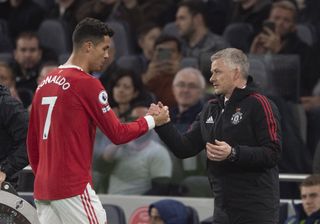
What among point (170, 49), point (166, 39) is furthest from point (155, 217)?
point (166, 39)

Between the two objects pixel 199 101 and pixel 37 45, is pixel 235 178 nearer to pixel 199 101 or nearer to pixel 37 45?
pixel 199 101

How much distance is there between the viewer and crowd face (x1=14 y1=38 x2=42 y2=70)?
13.6 m

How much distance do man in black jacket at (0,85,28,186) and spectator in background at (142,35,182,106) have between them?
4326mm

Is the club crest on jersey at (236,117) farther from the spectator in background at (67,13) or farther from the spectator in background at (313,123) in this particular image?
the spectator in background at (67,13)

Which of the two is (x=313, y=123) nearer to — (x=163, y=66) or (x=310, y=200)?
(x=163, y=66)

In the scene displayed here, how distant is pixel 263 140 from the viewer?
7.82 meters

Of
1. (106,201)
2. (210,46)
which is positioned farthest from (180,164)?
(210,46)

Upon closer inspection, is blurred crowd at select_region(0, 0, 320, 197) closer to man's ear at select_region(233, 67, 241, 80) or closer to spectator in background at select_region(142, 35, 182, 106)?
spectator in background at select_region(142, 35, 182, 106)

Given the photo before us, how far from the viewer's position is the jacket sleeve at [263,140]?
25.3ft

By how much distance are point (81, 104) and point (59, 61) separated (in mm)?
6109

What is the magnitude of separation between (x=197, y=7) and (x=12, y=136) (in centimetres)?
544

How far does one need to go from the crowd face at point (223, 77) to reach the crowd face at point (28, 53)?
5837 mm

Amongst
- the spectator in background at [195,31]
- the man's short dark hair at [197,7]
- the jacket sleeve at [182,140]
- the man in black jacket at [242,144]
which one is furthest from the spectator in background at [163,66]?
the man in black jacket at [242,144]

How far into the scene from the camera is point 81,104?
747 centimetres
